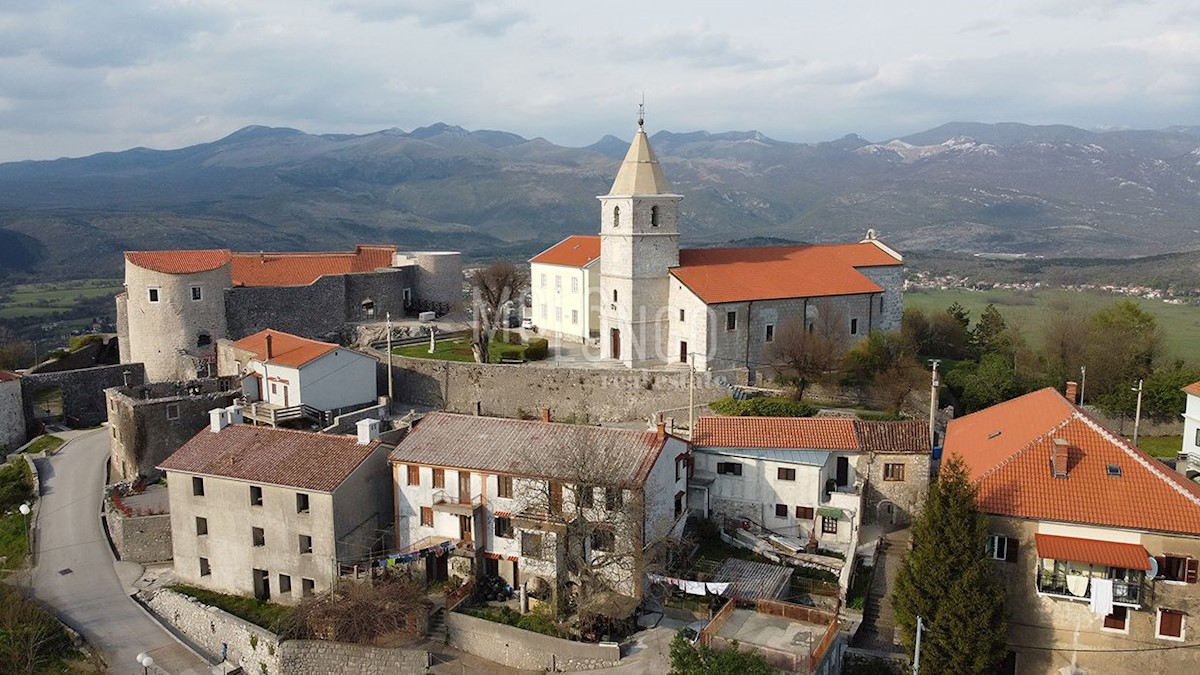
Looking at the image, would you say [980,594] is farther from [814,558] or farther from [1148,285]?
[1148,285]

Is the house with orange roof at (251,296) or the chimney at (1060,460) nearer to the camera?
the chimney at (1060,460)

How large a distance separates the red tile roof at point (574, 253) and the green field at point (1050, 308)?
94.6 ft

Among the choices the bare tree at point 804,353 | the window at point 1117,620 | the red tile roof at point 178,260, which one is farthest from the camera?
the red tile roof at point 178,260

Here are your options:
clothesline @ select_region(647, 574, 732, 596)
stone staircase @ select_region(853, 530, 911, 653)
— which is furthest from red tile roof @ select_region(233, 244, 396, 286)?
stone staircase @ select_region(853, 530, 911, 653)

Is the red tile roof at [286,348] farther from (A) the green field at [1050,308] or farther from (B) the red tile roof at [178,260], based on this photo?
(A) the green field at [1050,308]

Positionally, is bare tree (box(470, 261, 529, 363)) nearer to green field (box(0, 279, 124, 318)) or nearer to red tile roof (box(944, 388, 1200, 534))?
red tile roof (box(944, 388, 1200, 534))

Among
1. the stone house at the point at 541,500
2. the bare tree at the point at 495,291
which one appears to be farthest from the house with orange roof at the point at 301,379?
the bare tree at the point at 495,291

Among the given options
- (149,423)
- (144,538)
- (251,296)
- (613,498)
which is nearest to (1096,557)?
(613,498)

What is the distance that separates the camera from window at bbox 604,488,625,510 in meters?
26.5

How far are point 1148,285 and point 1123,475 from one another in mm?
A: 102055

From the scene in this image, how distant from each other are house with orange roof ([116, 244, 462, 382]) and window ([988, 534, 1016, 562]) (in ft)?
128

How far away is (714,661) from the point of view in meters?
19.7

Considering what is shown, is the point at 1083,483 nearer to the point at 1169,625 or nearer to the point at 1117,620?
the point at 1117,620

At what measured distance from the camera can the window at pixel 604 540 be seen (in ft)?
87.2
